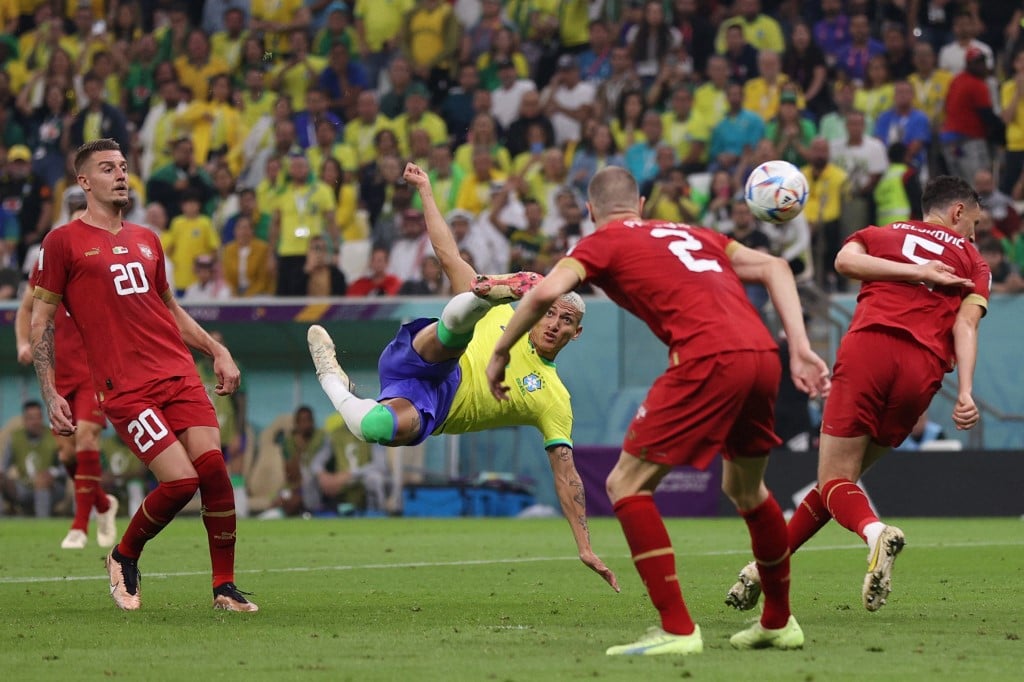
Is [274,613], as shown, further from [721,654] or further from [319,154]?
[319,154]

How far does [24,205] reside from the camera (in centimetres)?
2497

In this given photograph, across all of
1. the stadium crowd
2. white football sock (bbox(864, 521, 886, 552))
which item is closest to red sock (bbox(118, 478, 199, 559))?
white football sock (bbox(864, 521, 886, 552))

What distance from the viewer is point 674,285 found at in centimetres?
708

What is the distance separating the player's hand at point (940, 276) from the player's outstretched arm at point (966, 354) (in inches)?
6.2

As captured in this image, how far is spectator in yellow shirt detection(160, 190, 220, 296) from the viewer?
2372 cm

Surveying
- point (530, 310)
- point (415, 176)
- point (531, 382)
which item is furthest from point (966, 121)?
point (530, 310)

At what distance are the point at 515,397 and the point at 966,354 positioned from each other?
9.37 ft

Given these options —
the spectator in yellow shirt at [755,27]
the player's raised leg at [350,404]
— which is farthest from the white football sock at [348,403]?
the spectator in yellow shirt at [755,27]

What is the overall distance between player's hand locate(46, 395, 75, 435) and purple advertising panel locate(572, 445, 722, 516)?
12063 millimetres

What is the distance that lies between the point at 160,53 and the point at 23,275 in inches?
199

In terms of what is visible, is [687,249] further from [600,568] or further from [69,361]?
[69,361]

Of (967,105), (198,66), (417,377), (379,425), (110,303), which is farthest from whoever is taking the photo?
(198,66)

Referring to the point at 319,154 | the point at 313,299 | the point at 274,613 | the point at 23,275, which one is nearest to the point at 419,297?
the point at 313,299

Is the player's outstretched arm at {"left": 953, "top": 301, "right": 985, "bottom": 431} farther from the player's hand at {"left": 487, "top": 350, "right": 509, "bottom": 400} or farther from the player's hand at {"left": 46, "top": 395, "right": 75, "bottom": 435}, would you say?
the player's hand at {"left": 46, "top": 395, "right": 75, "bottom": 435}
